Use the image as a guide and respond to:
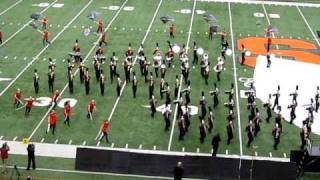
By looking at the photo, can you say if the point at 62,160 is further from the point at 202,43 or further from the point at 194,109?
the point at 202,43

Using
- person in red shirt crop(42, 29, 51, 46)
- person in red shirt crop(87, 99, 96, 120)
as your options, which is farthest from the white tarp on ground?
person in red shirt crop(42, 29, 51, 46)

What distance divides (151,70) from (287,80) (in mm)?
5778

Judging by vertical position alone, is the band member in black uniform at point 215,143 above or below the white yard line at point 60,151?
above

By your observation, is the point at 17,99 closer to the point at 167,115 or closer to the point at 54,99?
the point at 54,99

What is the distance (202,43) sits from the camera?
31516mm

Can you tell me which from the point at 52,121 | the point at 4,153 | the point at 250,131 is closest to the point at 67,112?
the point at 52,121

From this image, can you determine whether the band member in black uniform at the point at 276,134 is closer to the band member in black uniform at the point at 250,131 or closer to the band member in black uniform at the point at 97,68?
the band member in black uniform at the point at 250,131

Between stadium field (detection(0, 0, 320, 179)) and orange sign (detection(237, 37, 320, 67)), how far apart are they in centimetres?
5

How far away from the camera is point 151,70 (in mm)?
27141

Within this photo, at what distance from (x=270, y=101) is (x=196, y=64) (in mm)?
6009

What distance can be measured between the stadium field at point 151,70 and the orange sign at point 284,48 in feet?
0.17

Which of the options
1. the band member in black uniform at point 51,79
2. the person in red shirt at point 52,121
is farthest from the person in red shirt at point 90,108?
the band member in black uniform at point 51,79

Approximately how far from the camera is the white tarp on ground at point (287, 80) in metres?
24.0

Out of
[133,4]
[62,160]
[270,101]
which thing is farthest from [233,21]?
[62,160]
